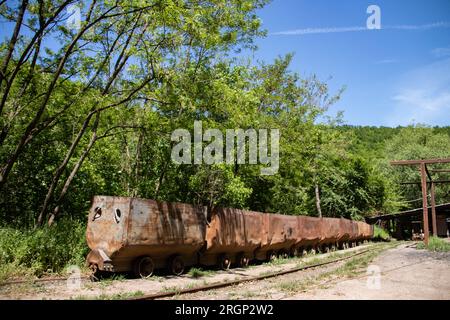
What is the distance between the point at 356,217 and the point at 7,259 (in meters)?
39.6

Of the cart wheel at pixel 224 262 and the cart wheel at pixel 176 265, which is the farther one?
the cart wheel at pixel 224 262

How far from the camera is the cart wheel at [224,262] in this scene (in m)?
15.2

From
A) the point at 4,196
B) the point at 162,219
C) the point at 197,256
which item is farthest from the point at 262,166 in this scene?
the point at 4,196

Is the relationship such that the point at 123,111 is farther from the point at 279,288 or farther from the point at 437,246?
the point at 437,246

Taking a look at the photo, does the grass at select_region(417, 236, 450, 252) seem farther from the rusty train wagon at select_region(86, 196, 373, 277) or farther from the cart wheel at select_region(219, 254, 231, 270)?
the cart wheel at select_region(219, 254, 231, 270)

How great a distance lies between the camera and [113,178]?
2045 centimetres

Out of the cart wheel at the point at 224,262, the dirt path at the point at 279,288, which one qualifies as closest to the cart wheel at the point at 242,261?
the cart wheel at the point at 224,262

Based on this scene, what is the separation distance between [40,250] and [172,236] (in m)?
4.07

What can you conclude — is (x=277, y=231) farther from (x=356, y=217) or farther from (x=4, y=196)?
(x=356, y=217)

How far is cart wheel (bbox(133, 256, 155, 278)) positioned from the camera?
1145cm

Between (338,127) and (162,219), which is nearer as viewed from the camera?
(162,219)

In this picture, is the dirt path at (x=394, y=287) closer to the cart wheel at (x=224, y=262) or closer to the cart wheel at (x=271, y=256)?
the cart wheel at (x=224, y=262)

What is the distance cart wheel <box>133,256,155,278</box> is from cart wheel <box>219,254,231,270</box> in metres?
3.95

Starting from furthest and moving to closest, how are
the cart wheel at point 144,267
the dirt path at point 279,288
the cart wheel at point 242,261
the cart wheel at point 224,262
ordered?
1. the cart wheel at point 242,261
2. the cart wheel at point 224,262
3. the cart wheel at point 144,267
4. the dirt path at point 279,288
